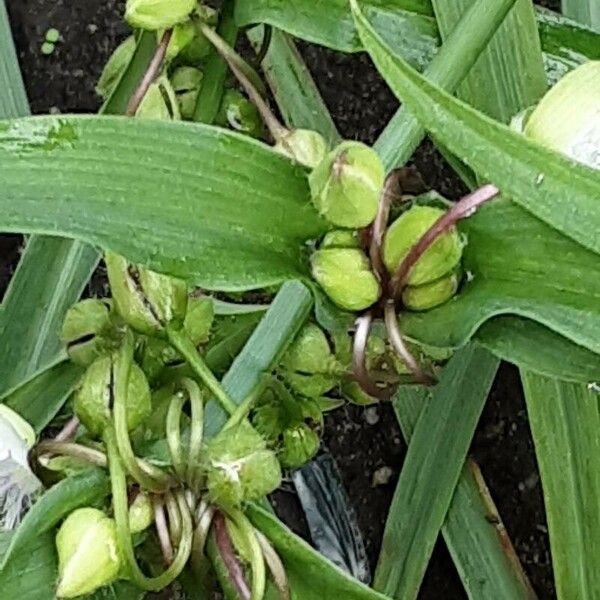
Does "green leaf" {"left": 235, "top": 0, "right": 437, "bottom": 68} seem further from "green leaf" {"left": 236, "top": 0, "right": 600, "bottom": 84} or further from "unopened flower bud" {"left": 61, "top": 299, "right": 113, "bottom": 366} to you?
"unopened flower bud" {"left": 61, "top": 299, "right": 113, "bottom": 366}

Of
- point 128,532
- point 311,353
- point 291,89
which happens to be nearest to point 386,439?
point 291,89

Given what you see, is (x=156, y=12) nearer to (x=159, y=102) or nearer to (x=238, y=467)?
(x=159, y=102)

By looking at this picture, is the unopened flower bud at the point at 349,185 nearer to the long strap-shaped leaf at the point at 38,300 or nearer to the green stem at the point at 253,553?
the green stem at the point at 253,553

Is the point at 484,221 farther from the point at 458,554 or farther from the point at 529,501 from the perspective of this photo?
the point at 529,501

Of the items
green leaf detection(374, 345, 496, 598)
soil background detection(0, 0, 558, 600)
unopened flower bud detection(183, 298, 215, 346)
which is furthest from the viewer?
soil background detection(0, 0, 558, 600)

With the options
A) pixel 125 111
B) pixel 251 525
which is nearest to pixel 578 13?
Answer: pixel 125 111

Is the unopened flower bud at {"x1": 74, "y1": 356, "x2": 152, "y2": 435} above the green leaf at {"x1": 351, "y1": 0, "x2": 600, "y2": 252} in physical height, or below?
below

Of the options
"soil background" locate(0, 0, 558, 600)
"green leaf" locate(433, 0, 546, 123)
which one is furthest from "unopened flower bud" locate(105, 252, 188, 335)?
"soil background" locate(0, 0, 558, 600)
